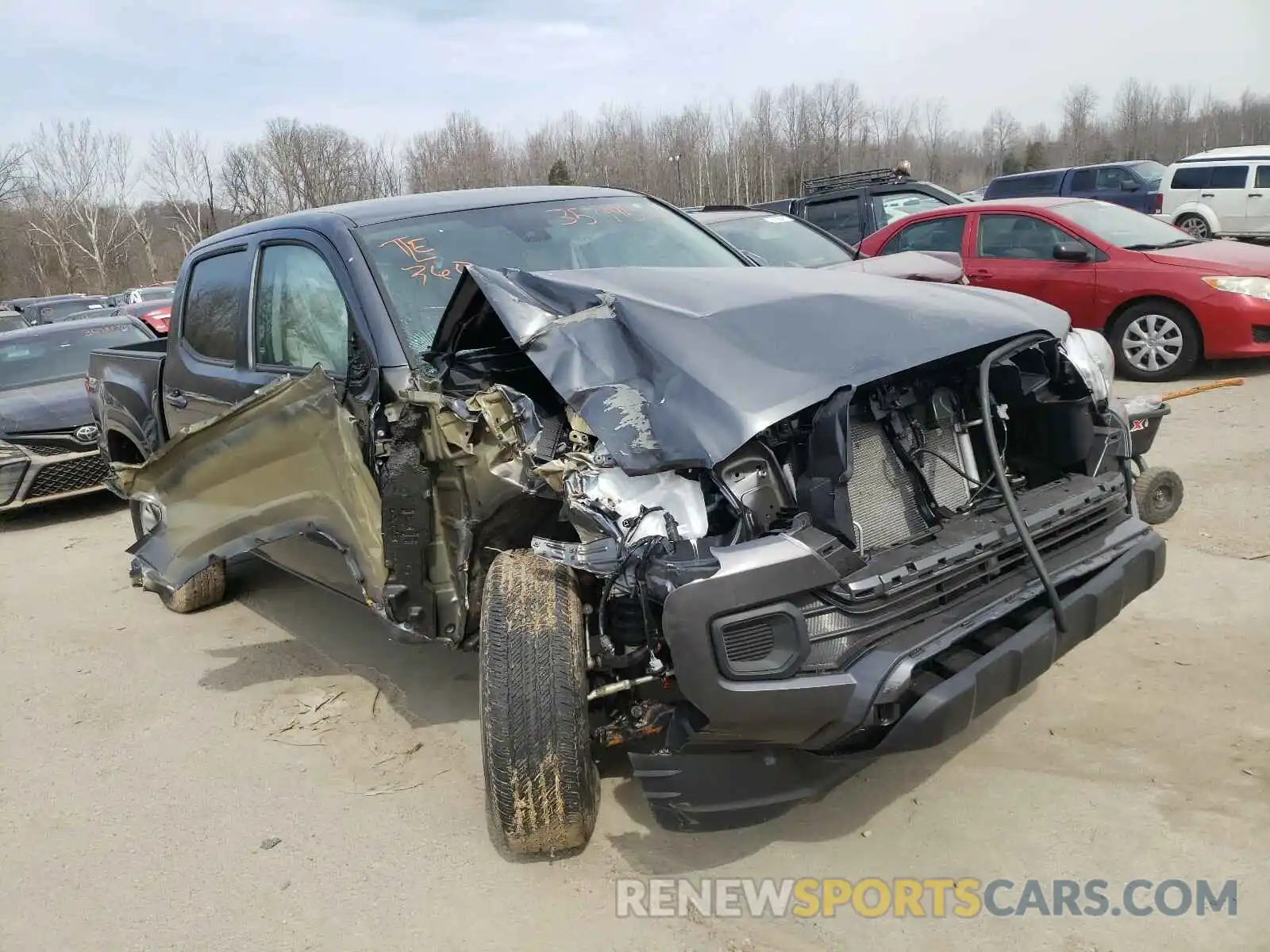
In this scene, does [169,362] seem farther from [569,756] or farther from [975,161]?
[975,161]

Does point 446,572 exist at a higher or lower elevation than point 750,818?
higher

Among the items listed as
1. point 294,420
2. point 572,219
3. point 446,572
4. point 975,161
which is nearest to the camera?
point 446,572

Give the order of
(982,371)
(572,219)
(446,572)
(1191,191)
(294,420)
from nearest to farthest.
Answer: (982,371)
(446,572)
(294,420)
(572,219)
(1191,191)

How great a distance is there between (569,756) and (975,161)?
6777cm

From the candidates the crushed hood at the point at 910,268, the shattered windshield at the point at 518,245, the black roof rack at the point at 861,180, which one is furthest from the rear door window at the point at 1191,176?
the shattered windshield at the point at 518,245

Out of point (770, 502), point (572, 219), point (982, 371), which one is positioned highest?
point (572, 219)

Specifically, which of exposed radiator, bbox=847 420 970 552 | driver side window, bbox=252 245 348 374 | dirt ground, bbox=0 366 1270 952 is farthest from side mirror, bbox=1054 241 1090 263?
driver side window, bbox=252 245 348 374

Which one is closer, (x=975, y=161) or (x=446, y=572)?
(x=446, y=572)

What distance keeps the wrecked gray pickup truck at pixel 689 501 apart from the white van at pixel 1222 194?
51.2 feet

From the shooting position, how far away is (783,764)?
97.1 inches

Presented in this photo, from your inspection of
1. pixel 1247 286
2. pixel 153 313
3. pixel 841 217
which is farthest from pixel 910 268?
pixel 153 313

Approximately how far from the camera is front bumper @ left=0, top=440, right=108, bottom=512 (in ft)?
23.6

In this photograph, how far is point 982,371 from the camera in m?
2.74

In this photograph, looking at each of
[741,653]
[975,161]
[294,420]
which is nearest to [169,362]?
[294,420]
